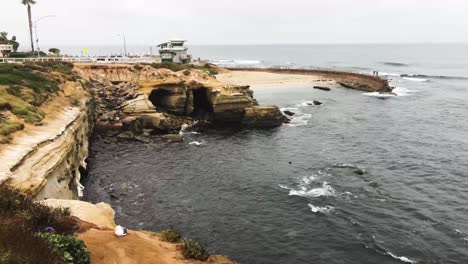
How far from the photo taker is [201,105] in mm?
74812

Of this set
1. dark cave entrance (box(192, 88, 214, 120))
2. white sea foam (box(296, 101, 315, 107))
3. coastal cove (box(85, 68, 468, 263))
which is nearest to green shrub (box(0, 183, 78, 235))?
coastal cove (box(85, 68, 468, 263))

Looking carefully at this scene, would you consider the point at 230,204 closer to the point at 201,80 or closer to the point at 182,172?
the point at 182,172

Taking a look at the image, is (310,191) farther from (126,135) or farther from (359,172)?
(126,135)

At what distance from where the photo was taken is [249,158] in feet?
163

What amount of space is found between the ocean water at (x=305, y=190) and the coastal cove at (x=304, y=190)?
99 mm

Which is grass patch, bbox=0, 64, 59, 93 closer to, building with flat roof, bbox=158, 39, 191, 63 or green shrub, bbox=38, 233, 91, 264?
green shrub, bbox=38, 233, 91, 264

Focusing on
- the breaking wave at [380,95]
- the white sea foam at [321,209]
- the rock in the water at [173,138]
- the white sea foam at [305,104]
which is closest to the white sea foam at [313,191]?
the white sea foam at [321,209]

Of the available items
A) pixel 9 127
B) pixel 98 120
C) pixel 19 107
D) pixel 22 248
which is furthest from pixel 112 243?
pixel 98 120

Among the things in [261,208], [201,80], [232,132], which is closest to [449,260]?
[261,208]

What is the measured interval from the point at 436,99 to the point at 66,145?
295ft

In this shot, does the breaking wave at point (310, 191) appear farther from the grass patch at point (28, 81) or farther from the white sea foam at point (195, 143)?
the grass patch at point (28, 81)

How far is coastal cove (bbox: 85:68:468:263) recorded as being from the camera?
28.4 m

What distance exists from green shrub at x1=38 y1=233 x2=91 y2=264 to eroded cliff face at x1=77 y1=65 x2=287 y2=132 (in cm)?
4772

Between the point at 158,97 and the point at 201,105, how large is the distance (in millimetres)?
8390
